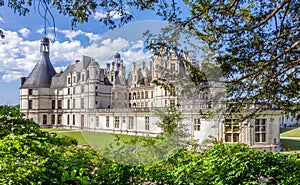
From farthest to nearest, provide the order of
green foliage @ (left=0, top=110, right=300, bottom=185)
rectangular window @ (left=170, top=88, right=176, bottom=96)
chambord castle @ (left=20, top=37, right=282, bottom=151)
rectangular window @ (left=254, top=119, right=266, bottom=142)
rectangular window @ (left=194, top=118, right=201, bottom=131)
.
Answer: rectangular window @ (left=254, top=119, right=266, bottom=142) → rectangular window @ (left=194, top=118, right=201, bottom=131) → rectangular window @ (left=170, top=88, right=176, bottom=96) → chambord castle @ (left=20, top=37, right=282, bottom=151) → green foliage @ (left=0, top=110, right=300, bottom=185)

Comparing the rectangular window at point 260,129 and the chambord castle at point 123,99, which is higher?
the chambord castle at point 123,99

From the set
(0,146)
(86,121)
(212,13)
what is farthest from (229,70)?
(0,146)

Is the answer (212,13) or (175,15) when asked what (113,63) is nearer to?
(175,15)

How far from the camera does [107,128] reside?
2.04 m

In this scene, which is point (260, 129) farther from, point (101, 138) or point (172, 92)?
point (101, 138)

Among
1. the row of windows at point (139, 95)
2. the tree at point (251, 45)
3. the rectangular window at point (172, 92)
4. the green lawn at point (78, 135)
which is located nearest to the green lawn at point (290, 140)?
the tree at point (251, 45)

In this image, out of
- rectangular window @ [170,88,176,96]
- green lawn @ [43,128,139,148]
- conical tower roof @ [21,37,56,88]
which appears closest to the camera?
green lawn @ [43,128,139,148]

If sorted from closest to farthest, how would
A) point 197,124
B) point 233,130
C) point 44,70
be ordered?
point 197,124
point 44,70
point 233,130

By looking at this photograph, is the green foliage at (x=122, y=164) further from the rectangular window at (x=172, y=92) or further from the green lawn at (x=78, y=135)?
the rectangular window at (x=172, y=92)

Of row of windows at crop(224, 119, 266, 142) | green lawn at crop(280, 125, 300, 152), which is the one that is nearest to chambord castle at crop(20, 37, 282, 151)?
row of windows at crop(224, 119, 266, 142)

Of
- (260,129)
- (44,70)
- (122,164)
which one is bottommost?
(260,129)

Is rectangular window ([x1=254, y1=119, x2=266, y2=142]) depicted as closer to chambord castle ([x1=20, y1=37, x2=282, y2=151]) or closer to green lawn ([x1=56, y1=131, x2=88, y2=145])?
chambord castle ([x1=20, y1=37, x2=282, y2=151])

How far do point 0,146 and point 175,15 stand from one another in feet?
6.59

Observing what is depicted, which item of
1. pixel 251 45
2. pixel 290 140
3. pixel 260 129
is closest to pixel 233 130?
pixel 251 45
